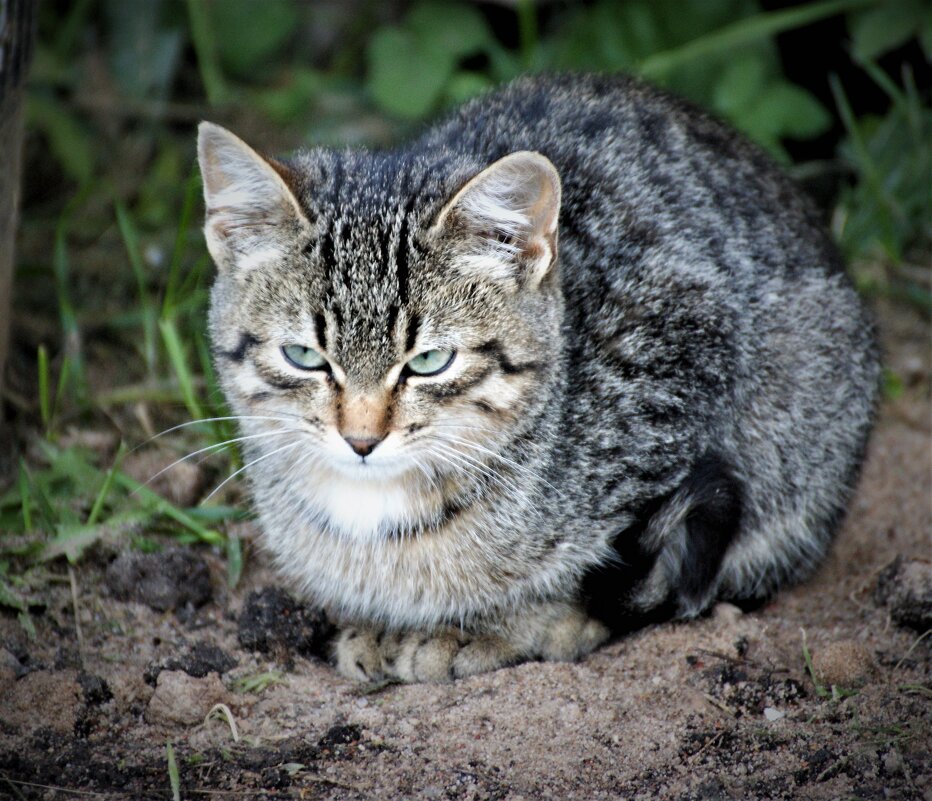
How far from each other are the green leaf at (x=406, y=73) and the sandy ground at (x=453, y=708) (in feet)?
9.02

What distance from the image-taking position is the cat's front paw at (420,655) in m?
3.33

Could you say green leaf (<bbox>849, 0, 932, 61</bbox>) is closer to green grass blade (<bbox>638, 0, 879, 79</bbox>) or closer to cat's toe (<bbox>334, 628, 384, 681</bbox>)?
green grass blade (<bbox>638, 0, 879, 79</bbox>)

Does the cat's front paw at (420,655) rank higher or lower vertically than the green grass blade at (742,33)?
lower

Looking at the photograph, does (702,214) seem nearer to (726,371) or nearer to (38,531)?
(726,371)

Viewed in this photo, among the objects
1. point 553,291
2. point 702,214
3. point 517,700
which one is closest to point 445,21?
point 702,214

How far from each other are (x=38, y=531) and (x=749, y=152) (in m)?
2.70

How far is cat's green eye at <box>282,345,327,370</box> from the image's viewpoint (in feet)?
9.87

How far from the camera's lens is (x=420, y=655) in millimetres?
3354

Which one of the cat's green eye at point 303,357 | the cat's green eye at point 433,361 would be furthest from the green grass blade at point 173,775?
the cat's green eye at point 433,361

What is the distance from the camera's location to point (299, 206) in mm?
3027

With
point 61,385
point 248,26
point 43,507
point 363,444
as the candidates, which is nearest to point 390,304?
point 363,444

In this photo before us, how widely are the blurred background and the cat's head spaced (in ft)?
3.48

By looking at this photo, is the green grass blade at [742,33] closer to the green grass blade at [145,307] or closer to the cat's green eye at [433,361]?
the green grass blade at [145,307]

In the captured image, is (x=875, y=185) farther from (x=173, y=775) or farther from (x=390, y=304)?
(x=173, y=775)
